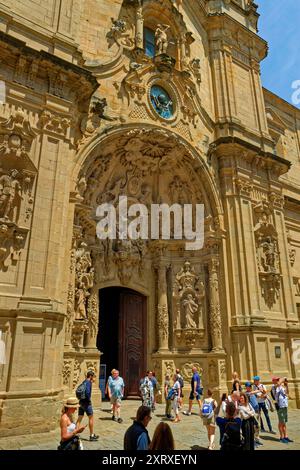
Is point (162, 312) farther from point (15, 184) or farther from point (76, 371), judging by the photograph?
point (15, 184)

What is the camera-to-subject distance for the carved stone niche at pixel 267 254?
1427 cm

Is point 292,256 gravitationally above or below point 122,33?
below

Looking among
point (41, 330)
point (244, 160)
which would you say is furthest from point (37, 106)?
point (244, 160)

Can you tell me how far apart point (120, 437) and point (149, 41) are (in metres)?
15.7

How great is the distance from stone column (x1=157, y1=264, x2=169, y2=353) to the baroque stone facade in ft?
0.13

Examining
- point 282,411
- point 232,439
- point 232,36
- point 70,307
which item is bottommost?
point 282,411

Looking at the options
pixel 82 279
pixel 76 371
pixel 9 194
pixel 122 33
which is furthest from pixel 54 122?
pixel 76 371

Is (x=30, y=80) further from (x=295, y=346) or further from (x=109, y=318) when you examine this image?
(x=295, y=346)

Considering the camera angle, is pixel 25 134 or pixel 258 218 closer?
pixel 25 134

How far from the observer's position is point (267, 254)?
14.7 meters

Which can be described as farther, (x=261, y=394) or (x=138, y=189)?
(x=138, y=189)

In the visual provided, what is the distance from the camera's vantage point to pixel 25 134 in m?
9.73

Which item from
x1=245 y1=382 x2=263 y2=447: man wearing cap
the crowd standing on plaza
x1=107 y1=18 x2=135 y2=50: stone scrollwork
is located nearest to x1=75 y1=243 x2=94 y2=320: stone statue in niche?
the crowd standing on plaza
